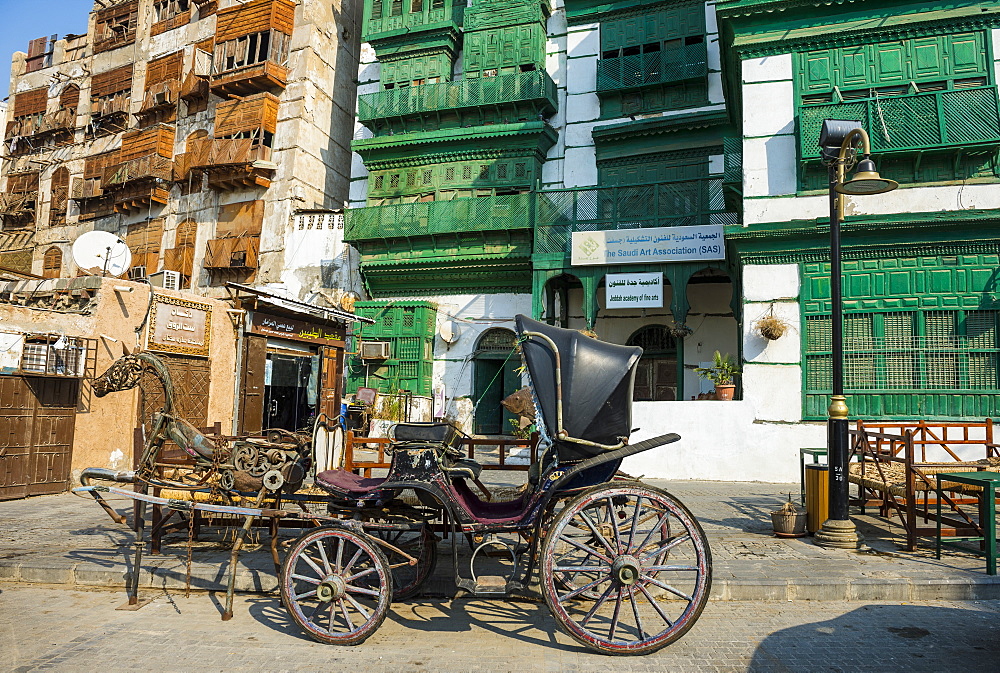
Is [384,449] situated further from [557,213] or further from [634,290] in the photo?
[557,213]

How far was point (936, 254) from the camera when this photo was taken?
1196 centimetres

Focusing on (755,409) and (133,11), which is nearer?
(755,409)

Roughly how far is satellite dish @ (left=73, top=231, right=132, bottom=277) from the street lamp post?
46.9 ft

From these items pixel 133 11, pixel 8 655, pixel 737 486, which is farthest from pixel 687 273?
pixel 133 11

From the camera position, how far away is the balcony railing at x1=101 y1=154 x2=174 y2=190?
85.3 feet

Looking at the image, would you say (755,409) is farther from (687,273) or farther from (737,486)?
(687,273)

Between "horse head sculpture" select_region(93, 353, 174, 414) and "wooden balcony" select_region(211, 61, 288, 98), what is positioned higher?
"wooden balcony" select_region(211, 61, 288, 98)

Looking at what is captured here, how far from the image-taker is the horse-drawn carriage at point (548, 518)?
430cm

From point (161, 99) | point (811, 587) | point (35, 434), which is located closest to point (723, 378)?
point (811, 587)

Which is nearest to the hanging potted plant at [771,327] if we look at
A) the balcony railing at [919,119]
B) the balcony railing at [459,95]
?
the balcony railing at [919,119]

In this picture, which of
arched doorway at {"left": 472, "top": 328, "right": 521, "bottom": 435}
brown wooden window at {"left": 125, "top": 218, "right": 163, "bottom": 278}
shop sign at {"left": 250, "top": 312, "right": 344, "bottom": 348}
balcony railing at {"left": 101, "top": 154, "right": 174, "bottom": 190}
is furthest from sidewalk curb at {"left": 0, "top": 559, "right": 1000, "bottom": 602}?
balcony railing at {"left": 101, "top": 154, "right": 174, "bottom": 190}

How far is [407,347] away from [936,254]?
13.9 m

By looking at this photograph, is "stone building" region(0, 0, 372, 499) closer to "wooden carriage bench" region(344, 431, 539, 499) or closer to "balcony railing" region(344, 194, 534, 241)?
"balcony railing" region(344, 194, 534, 241)

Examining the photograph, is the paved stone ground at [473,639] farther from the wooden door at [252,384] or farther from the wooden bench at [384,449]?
the wooden door at [252,384]
